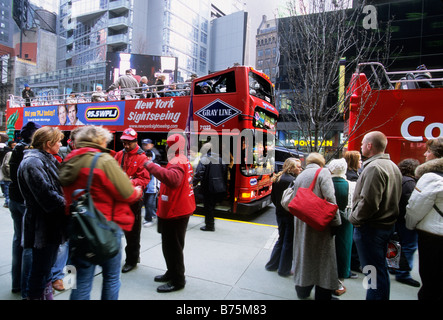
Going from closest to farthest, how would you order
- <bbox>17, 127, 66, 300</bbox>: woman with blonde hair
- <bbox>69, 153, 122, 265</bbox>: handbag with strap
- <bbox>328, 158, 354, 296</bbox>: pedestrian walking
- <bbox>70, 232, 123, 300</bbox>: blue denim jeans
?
<bbox>69, 153, 122, 265</bbox>: handbag with strap
<bbox>70, 232, 123, 300</bbox>: blue denim jeans
<bbox>17, 127, 66, 300</bbox>: woman with blonde hair
<bbox>328, 158, 354, 296</bbox>: pedestrian walking

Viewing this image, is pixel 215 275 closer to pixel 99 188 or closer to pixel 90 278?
pixel 90 278

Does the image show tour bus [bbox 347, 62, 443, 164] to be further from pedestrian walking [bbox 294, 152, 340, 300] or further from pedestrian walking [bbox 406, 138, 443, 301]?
pedestrian walking [bbox 294, 152, 340, 300]

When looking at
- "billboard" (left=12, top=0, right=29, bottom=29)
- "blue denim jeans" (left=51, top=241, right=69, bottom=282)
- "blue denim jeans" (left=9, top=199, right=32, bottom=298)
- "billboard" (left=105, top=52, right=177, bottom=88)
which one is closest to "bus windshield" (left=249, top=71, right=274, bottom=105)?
"blue denim jeans" (left=51, top=241, right=69, bottom=282)

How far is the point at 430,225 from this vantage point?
267 cm

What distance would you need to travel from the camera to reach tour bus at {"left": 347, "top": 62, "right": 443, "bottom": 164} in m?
4.73

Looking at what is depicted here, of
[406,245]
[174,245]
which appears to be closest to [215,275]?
[174,245]

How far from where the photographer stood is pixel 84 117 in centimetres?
1045

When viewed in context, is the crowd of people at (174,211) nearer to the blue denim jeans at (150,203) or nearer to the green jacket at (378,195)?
the green jacket at (378,195)

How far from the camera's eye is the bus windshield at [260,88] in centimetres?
731

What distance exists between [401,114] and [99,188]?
5.39 meters

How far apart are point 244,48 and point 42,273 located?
66913mm

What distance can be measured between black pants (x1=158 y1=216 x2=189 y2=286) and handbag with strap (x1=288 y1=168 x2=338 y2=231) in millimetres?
1424

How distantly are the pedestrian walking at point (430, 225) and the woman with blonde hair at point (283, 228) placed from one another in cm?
156

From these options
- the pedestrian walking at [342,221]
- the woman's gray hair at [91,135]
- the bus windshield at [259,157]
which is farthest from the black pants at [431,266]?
the bus windshield at [259,157]
